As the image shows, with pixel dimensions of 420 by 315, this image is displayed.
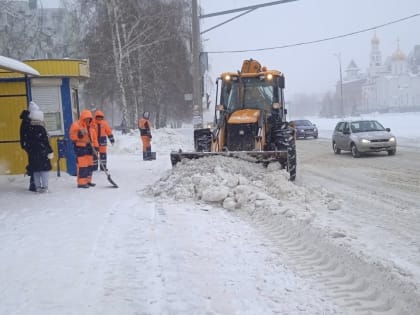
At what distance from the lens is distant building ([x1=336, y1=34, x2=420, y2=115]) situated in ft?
393

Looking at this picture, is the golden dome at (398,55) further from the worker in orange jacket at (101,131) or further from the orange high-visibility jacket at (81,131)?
the orange high-visibility jacket at (81,131)

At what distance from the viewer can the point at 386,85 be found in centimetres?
12438

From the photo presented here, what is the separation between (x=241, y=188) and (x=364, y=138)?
1123 centimetres

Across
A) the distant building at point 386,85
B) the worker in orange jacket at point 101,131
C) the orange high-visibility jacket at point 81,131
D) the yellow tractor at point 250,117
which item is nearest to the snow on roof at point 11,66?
the orange high-visibility jacket at point 81,131

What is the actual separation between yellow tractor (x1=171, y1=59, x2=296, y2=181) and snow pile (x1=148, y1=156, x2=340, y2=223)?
4.83 ft

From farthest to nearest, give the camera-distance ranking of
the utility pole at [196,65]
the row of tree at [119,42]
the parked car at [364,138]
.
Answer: the row of tree at [119,42] → the utility pole at [196,65] → the parked car at [364,138]

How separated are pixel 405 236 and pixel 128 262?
3879 mm

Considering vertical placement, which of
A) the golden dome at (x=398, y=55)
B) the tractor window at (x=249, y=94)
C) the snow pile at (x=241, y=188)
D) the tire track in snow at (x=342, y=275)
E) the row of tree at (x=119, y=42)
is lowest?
the tire track in snow at (x=342, y=275)

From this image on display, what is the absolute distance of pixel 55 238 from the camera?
6801 mm

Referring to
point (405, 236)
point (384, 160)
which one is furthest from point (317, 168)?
point (405, 236)

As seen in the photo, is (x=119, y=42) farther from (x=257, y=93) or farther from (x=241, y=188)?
(x=241, y=188)

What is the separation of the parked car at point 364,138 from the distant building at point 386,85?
298ft

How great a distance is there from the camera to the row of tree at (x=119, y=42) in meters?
30.9

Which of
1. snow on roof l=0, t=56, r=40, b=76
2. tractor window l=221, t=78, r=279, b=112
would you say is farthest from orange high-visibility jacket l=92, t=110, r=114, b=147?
tractor window l=221, t=78, r=279, b=112
